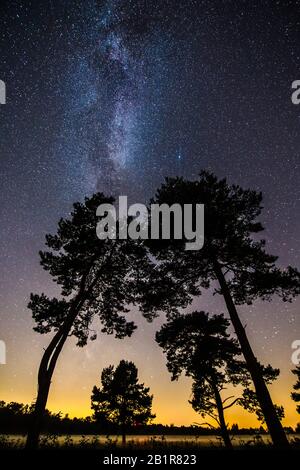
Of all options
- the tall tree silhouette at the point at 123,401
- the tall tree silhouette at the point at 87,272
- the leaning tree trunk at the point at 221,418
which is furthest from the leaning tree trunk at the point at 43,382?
the tall tree silhouette at the point at 123,401

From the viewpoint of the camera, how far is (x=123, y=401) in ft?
90.7

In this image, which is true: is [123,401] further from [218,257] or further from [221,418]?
[218,257]

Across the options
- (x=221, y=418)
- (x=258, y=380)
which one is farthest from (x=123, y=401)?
(x=258, y=380)

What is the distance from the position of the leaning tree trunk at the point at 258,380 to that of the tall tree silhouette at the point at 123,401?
21.0 meters

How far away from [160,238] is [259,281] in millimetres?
4839

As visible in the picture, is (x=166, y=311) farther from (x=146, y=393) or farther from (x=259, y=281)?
(x=146, y=393)

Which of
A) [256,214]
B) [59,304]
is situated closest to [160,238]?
[256,214]

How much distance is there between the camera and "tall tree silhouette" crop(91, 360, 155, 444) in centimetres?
2734

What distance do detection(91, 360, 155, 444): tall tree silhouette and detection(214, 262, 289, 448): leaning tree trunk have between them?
21.0 meters

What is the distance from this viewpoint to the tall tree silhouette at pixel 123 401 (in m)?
27.3

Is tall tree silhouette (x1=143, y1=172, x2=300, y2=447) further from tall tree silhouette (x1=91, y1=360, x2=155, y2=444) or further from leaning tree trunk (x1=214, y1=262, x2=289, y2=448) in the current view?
tall tree silhouette (x1=91, y1=360, x2=155, y2=444)

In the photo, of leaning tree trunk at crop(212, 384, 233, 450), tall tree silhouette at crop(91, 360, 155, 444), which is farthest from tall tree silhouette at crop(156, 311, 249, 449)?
tall tree silhouette at crop(91, 360, 155, 444)

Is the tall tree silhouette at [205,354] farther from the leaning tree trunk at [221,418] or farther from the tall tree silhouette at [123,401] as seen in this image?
the tall tree silhouette at [123,401]

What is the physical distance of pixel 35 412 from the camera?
405 inches
